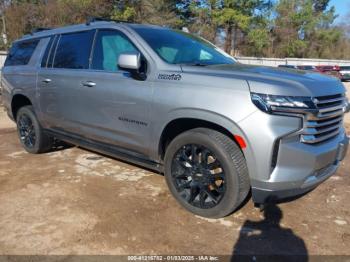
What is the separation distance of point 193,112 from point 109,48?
5.18 ft

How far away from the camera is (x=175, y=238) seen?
3.40m

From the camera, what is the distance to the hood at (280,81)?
10.3ft

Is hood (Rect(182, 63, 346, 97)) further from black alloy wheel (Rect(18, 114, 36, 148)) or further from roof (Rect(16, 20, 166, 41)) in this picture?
black alloy wheel (Rect(18, 114, 36, 148))

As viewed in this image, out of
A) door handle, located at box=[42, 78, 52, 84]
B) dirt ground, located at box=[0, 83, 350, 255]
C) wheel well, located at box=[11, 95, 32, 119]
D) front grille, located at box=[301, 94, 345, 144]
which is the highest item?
door handle, located at box=[42, 78, 52, 84]

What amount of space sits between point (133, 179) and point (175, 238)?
5.31ft

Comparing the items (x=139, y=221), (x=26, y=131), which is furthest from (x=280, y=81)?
(x=26, y=131)

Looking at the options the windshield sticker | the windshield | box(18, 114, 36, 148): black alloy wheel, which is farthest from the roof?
box(18, 114, 36, 148): black alloy wheel

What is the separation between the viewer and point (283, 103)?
121 inches

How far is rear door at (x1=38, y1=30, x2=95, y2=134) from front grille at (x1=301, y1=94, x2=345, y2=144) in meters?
→ 2.71

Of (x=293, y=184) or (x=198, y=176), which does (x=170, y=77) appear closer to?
(x=198, y=176)

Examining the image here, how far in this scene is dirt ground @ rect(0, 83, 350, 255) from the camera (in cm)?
326

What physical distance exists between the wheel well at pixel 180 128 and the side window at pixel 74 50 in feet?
4.85

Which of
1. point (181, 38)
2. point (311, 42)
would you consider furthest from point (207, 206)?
point (311, 42)

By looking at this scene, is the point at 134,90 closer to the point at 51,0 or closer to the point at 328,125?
the point at 328,125
